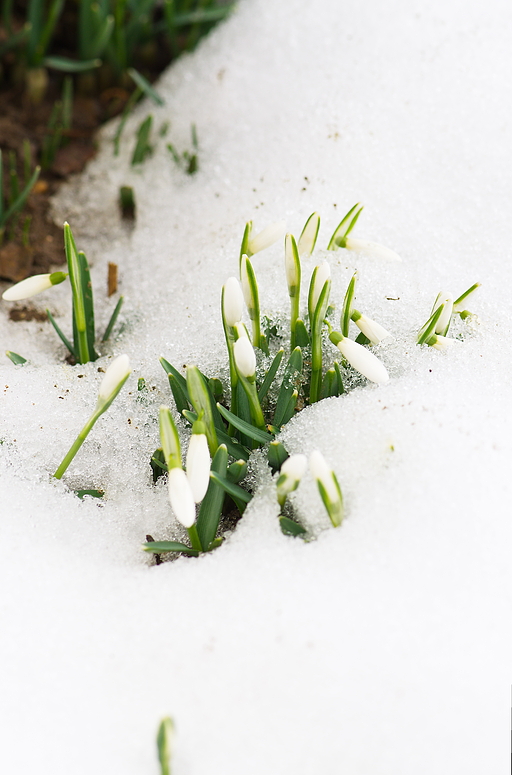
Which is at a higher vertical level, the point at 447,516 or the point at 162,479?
the point at 447,516

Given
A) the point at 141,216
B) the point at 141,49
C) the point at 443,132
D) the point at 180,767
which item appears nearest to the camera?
the point at 180,767

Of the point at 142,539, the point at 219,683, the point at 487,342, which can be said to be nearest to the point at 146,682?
the point at 219,683

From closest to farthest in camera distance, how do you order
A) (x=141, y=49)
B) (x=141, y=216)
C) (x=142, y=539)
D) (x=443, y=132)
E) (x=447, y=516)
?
1. (x=447, y=516)
2. (x=142, y=539)
3. (x=443, y=132)
4. (x=141, y=216)
5. (x=141, y=49)

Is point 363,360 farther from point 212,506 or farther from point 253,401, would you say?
point 212,506

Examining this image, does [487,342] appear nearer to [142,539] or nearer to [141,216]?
[142,539]

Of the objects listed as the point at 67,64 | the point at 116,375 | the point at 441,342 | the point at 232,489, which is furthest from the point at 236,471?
the point at 67,64

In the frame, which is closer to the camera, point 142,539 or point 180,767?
point 180,767

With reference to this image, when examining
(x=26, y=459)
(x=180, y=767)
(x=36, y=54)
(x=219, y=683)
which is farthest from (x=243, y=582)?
(x=36, y=54)

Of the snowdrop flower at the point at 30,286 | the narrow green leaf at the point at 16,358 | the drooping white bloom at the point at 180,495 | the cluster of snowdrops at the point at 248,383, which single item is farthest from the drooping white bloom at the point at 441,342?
the narrow green leaf at the point at 16,358

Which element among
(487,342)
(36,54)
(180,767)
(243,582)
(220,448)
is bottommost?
(180,767)
